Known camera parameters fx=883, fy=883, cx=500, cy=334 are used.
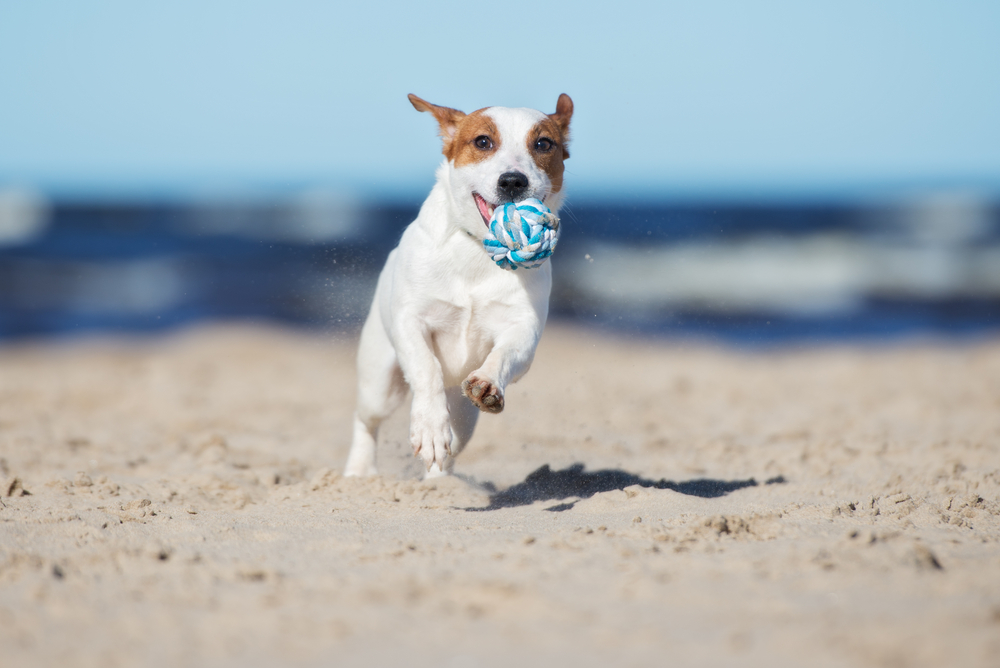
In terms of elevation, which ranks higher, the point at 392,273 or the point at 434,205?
the point at 434,205

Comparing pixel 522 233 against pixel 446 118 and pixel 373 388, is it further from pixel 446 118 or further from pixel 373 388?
pixel 373 388

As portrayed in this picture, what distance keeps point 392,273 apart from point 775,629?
2.99 meters

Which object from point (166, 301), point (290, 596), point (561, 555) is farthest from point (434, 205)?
point (166, 301)

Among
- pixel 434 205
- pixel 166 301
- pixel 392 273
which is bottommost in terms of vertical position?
pixel 166 301

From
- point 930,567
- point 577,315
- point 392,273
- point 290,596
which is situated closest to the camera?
point 290,596

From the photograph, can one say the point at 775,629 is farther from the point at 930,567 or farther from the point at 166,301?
the point at 166,301

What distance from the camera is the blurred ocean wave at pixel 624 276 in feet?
47.8

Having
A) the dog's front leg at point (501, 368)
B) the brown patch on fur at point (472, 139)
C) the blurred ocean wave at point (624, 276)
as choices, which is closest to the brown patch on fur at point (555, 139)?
the brown patch on fur at point (472, 139)

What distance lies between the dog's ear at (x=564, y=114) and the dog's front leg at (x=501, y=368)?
3.86ft

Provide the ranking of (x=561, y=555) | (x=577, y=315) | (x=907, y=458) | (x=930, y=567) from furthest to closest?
1. (x=577, y=315)
2. (x=907, y=458)
3. (x=561, y=555)
4. (x=930, y=567)

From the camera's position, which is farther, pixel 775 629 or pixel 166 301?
pixel 166 301

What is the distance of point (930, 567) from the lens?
2.81 meters

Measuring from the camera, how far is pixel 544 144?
447 centimetres

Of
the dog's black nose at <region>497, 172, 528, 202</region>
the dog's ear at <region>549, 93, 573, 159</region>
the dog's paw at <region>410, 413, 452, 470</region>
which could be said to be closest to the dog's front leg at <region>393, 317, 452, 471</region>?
the dog's paw at <region>410, 413, 452, 470</region>
